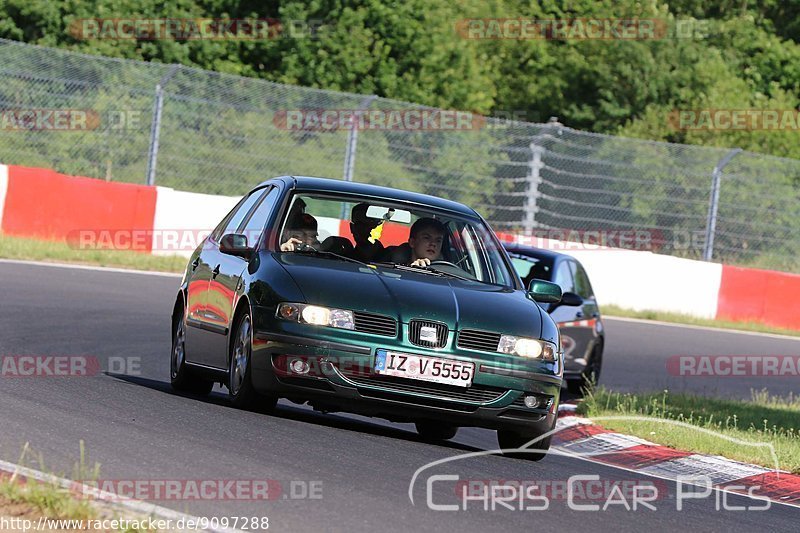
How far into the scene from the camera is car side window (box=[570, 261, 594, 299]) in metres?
A: 17.3

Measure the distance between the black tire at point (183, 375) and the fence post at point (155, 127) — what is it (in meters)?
14.9

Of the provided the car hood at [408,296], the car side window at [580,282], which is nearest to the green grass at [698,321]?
the car side window at [580,282]

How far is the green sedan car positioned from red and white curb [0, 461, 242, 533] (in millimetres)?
2512

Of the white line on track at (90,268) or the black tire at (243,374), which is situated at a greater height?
the black tire at (243,374)

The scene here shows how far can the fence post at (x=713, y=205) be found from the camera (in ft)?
90.8

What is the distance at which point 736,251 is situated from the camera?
28.3m

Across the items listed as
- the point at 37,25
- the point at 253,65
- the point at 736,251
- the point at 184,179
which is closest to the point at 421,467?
the point at 184,179

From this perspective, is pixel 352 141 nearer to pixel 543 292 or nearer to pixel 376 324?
pixel 543 292

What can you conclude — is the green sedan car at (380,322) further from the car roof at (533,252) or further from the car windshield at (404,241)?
the car roof at (533,252)

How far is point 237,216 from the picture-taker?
11164 millimetres
